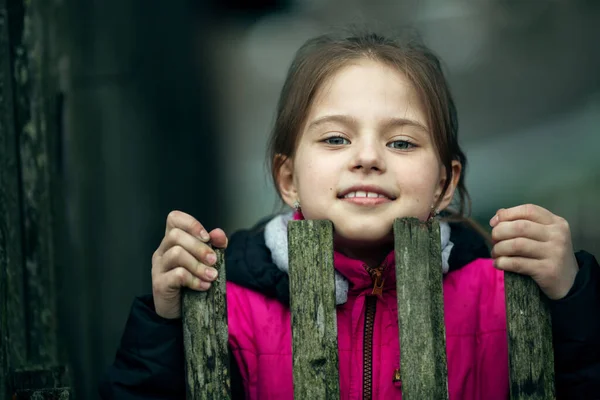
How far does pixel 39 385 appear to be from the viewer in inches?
94.9

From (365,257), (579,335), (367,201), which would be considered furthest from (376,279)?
(579,335)

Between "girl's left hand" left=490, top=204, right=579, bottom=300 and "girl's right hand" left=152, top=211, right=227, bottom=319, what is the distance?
64cm

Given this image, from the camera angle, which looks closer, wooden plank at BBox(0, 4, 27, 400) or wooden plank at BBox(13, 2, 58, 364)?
wooden plank at BBox(0, 4, 27, 400)

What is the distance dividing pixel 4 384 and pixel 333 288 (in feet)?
3.44

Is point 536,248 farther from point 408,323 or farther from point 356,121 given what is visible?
point 356,121

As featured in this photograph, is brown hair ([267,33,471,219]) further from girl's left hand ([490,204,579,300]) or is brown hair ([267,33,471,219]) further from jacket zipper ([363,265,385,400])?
girl's left hand ([490,204,579,300])

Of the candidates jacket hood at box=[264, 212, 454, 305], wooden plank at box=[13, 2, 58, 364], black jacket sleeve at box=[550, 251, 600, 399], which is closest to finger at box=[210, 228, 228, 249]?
jacket hood at box=[264, 212, 454, 305]

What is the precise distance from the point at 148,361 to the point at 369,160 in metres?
0.76

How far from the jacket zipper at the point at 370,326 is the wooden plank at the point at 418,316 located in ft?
1.53

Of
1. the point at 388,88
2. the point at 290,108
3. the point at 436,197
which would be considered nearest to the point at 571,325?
the point at 436,197

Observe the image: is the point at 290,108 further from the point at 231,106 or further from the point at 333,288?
the point at 231,106

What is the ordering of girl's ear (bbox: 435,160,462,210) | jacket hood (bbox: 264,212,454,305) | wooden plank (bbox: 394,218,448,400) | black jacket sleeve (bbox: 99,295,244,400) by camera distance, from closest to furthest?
wooden plank (bbox: 394,218,448,400) < black jacket sleeve (bbox: 99,295,244,400) < jacket hood (bbox: 264,212,454,305) < girl's ear (bbox: 435,160,462,210)

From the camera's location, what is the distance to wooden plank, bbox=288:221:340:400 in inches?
75.0

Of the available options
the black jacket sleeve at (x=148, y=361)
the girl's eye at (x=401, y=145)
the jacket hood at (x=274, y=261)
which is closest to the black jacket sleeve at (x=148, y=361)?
the black jacket sleeve at (x=148, y=361)
